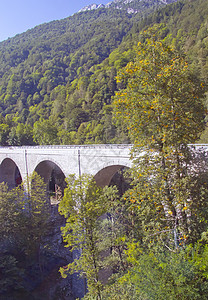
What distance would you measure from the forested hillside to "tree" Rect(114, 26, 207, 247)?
8.40 m

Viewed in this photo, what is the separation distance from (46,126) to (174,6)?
6440cm

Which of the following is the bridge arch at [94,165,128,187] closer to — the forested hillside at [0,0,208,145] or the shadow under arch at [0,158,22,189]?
the forested hillside at [0,0,208,145]

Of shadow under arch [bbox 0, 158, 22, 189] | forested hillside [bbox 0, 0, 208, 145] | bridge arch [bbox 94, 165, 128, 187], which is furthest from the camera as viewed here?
forested hillside [bbox 0, 0, 208, 145]

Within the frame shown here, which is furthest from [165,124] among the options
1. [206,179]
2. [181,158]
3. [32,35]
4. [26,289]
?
[32,35]

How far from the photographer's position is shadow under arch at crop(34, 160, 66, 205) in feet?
82.6

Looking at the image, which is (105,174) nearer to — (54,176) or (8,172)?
(54,176)

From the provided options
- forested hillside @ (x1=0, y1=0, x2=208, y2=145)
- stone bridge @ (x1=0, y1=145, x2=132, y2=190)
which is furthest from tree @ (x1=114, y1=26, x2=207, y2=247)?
forested hillside @ (x1=0, y1=0, x2=208, y2=145)

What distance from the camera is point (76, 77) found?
94500 mm

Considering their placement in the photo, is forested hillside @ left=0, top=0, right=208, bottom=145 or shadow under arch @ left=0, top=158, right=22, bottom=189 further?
forested hillside @ left=0, top=0, right=208, bottom=145

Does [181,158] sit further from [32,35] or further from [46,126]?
[32,35]

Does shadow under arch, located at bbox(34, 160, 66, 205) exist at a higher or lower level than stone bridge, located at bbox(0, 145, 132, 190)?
lower

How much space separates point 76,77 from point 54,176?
68813mm

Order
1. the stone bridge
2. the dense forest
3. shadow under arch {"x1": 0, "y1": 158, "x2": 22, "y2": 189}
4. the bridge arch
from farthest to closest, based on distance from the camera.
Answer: shadow under arch {"x1": 0, "y1": 158, "x2": 22, "y2": 189}, the bridge arch, the stone bridge, the dense forest

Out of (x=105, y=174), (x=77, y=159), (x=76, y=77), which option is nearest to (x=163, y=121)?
(x=105, y=174)
